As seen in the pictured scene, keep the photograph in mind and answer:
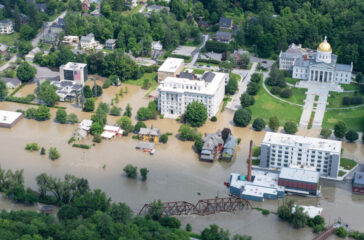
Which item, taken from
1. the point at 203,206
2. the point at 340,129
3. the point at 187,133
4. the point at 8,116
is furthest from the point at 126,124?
the point at 340,129

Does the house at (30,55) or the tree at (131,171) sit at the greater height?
the tree at (131,171)

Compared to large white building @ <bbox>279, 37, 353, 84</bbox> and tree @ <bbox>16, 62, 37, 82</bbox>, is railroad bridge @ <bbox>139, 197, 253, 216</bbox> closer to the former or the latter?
large white building @ <bbox>279, 37, 353, 84</bbox>

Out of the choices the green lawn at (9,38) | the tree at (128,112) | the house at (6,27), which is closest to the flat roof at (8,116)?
the tree at (128,112)

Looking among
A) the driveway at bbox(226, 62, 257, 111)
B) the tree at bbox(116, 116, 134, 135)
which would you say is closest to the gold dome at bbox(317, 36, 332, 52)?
the driveway at bbox(226, 62, 257, 111)

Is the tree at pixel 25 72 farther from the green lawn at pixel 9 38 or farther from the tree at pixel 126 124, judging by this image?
the tree at pixel 126 124

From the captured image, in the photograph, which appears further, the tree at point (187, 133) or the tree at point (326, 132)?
the tree at point (187, 133)

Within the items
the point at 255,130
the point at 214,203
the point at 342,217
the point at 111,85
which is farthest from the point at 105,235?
the point at 111,85

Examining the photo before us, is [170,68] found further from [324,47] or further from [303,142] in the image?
[303,142]
